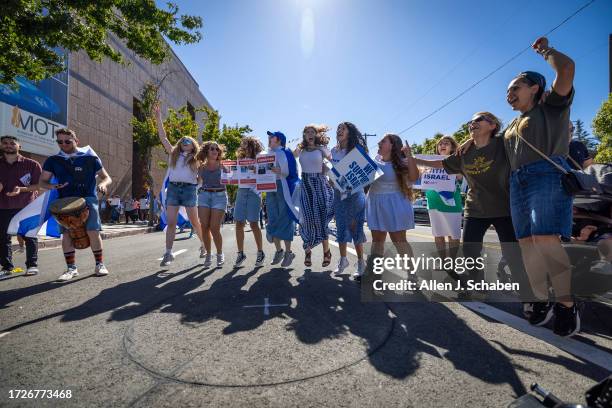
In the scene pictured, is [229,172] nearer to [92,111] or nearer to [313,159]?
[313,159]

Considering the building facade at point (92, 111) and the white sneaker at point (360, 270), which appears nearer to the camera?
the white sneaker at point (360, 270)

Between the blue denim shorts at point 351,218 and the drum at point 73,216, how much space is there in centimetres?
335

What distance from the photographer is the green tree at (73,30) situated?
6.67 meters

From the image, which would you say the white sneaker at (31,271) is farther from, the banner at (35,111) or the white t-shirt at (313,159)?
the banner at (35,111)

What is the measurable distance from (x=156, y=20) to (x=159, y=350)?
28.6 ft

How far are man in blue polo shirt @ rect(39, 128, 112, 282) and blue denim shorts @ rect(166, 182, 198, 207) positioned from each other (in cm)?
98

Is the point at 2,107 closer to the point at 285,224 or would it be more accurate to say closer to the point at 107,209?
the point at 107,209

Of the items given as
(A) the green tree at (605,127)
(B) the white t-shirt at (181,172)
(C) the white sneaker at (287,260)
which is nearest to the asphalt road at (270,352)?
(C) the white sneaker at (287,260)

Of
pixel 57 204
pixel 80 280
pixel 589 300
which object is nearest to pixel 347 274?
pixel 589 300

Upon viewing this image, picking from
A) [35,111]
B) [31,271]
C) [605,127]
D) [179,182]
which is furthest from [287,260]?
[605,127]

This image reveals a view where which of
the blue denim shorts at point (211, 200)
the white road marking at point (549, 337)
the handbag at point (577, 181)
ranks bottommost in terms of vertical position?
the white road marking at point (549, 337)

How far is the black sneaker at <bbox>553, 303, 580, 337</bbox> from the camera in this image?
223 centimetres

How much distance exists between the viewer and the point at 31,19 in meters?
6.64

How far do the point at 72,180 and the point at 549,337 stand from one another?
545 centimetres
